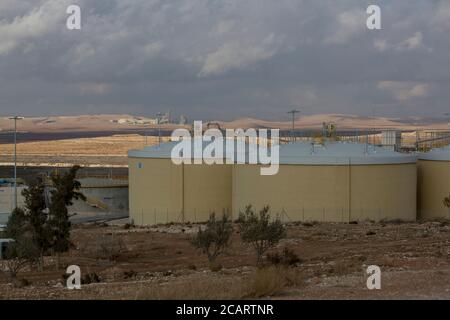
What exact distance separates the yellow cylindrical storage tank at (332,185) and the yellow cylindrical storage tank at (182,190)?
3.02 meters

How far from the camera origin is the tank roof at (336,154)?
126 feet

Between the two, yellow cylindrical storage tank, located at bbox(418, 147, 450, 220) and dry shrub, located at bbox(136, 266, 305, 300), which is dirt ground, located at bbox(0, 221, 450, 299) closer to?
dry shrub, located at bbox(136, 266, 305, 300)

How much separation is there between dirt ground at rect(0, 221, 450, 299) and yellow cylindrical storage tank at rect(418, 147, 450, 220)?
4.64 metres

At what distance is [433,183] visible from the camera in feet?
141

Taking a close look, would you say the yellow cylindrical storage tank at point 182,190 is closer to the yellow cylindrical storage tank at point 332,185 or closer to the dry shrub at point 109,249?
the yellow cylindrical storage tank at point 332,185

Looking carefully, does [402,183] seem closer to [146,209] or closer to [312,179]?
[312,179]

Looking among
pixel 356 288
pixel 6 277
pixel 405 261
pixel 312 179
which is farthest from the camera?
pixel 312 179

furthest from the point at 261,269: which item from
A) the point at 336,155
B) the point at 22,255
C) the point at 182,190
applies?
the point at 182,190

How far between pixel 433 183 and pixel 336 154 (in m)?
7.36

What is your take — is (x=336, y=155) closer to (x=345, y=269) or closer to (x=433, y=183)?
(x=433, y=183)
